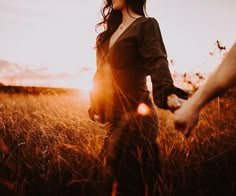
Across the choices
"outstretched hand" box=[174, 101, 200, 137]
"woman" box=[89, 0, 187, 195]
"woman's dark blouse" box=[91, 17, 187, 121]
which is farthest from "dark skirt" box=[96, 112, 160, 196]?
"outstretched hand" box=[174, 101, 200, 137]

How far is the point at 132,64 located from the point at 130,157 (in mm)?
531

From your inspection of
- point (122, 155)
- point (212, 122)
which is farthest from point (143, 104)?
point (212, 122)

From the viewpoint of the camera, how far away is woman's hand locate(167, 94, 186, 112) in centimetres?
140

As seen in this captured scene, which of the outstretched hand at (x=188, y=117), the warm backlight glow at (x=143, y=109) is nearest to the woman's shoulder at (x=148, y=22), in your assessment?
the warm backlight glow at (x=143, y=109)

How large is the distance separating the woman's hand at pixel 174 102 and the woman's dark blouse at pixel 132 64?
0.62 ft

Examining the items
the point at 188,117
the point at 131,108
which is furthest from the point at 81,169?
the point at 188,117

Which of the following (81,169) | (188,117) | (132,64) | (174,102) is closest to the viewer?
(188,117)

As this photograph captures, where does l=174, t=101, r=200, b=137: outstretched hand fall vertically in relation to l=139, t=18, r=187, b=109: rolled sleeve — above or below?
below

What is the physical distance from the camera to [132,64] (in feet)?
5.66

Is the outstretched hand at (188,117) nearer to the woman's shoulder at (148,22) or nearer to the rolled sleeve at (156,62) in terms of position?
the rolled sleeve at (156,62)

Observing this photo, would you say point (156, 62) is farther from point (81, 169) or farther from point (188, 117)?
point (81, 169)

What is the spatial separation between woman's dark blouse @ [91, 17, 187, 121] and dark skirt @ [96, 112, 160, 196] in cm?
11

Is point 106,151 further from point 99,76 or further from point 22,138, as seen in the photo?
point 22,138

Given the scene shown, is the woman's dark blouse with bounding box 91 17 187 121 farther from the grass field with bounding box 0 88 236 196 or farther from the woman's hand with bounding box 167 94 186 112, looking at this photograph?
the grass field with bounding box 0 88 236 196
